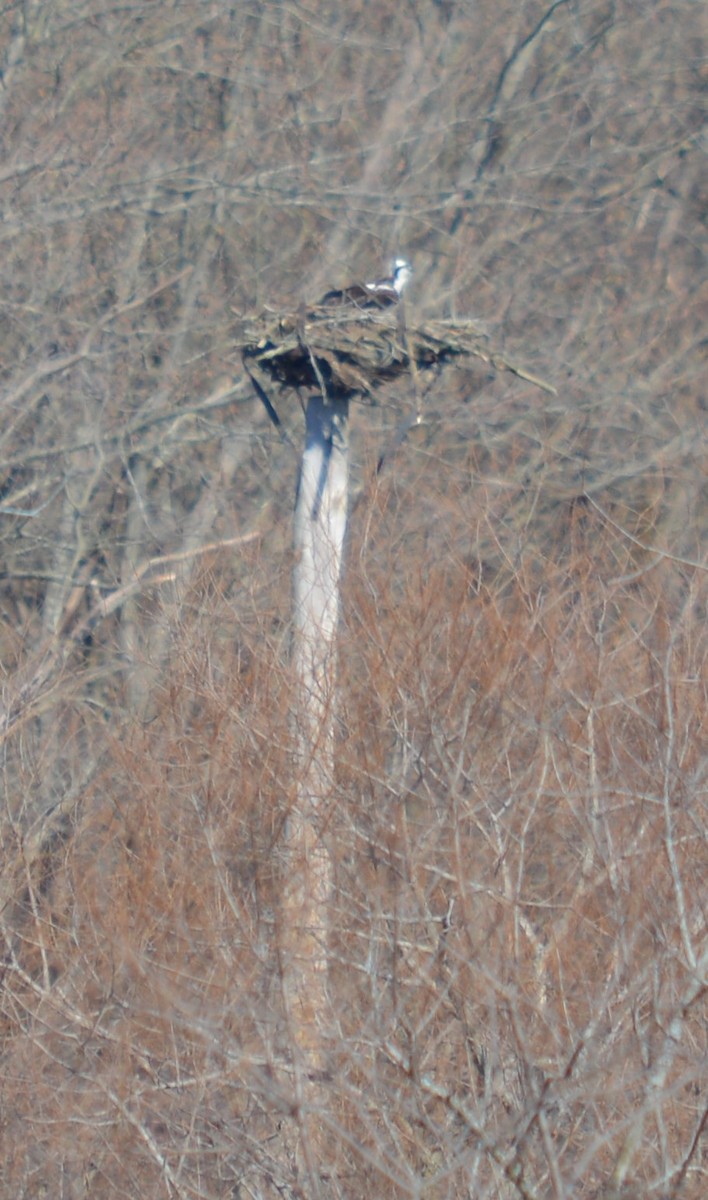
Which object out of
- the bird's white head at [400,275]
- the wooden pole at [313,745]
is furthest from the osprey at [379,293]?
the wooden pole at [313,745]

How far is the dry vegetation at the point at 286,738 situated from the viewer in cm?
346

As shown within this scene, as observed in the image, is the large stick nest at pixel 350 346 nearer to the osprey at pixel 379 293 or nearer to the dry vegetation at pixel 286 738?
the osprey at pixel 379 293

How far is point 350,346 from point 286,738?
151 cm

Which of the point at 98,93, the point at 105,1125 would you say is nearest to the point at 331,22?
the point at 98,93

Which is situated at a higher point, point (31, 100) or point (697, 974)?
point (31, 100)

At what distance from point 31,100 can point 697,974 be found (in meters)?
8.04

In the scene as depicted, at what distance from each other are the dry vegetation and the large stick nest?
0.74 feet

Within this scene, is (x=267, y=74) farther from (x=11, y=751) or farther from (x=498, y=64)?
(x=11, y=751)

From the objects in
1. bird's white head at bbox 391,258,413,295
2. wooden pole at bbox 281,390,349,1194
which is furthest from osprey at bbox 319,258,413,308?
wooden pole at bbox 281,390,349,1194

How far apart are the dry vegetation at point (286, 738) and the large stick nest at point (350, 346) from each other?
23cm

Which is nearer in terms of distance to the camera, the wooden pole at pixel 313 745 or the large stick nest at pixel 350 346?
the wooden pole at pixel 313 745

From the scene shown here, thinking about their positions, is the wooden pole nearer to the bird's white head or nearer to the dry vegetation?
the dry vegetation

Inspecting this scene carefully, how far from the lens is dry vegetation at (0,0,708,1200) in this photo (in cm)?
346

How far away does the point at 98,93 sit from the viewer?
388 inches
